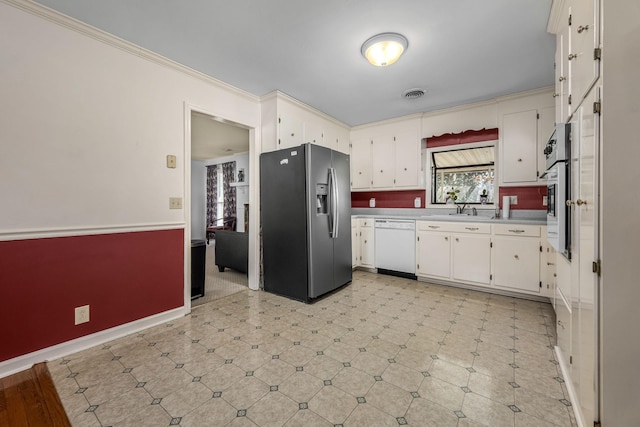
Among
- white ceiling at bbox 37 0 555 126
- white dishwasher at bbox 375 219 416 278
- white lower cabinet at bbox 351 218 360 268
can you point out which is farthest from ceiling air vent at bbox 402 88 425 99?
white lower cabinet at bbox 351 218 360 268

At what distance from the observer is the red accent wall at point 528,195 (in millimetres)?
3510

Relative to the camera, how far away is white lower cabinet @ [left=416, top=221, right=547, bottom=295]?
10.1 feet

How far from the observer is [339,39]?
234cm

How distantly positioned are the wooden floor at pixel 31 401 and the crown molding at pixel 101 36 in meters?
2.59

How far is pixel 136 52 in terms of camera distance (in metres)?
2.43

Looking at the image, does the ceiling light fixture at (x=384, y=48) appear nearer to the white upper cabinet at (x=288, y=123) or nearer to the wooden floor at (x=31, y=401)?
the white upper cabinet at (x=288, y=123)

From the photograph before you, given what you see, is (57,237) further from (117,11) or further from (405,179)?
(405,179)

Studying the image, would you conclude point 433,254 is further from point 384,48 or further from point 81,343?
point 81,343

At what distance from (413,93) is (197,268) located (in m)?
3.57

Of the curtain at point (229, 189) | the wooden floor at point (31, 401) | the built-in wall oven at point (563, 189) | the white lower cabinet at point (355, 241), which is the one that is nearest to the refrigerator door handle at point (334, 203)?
the white lower cabinet at point (355, 241)

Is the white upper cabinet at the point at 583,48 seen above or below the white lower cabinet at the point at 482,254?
above

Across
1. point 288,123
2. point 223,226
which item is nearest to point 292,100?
point 288,123

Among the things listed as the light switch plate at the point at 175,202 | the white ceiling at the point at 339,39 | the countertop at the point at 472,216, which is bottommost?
the countertop at the point at 472,216

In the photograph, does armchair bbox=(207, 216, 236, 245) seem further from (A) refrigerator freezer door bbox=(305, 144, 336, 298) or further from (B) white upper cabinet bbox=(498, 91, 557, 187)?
(B) white upper cabinet bbox=(498, 91, 557, 187)
